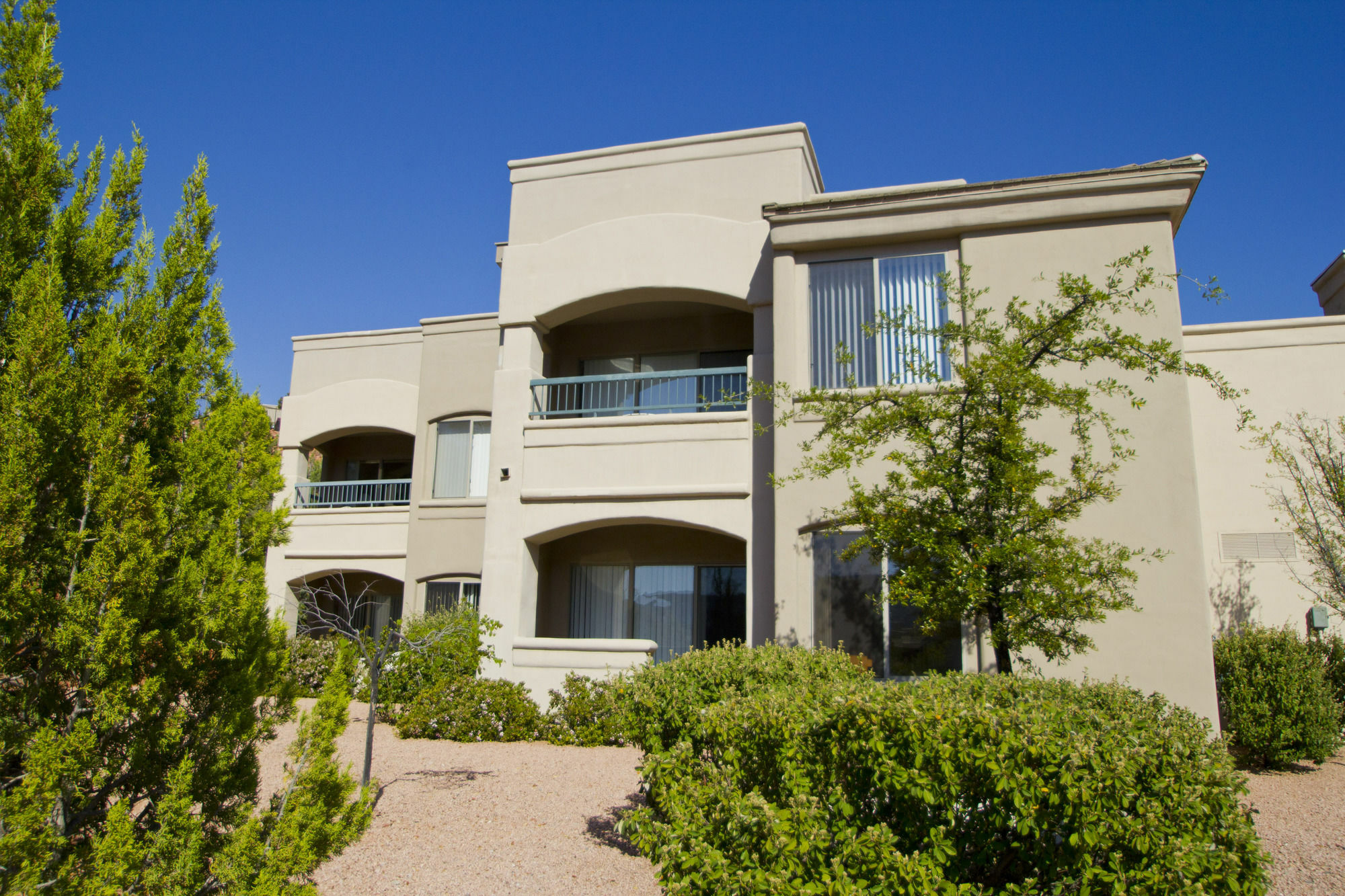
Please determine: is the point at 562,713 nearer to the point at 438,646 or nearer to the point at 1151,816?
the point at 438,646

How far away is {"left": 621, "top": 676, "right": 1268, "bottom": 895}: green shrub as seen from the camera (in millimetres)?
4035

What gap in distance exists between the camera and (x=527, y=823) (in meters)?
8.27

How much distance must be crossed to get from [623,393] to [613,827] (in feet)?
30.0

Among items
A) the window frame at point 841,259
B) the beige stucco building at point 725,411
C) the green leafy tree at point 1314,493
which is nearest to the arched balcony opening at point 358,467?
the beige stucco building at point 725,411

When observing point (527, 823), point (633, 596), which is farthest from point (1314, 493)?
point (527, 823)

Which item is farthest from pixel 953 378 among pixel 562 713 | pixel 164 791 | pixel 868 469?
pixel 164 791

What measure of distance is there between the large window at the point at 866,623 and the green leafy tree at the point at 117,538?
8087 millimetres

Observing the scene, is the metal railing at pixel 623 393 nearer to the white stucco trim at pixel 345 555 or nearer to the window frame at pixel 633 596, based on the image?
the window frame at pixel 633 596

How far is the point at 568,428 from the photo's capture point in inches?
574

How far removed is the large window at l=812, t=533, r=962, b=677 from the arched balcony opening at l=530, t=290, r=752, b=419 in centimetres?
389

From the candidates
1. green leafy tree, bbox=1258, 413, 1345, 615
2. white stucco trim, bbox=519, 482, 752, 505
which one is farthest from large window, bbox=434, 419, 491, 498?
green leafy tree, bbox=1258, 413, 1345, 615

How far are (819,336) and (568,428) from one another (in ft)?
14.6

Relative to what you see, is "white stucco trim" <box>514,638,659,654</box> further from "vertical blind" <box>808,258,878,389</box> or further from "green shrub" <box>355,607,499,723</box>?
"vertical blind" <box>808,258,878,389</box>

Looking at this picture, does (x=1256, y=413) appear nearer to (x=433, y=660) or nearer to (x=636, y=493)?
(x=636, y=493)
